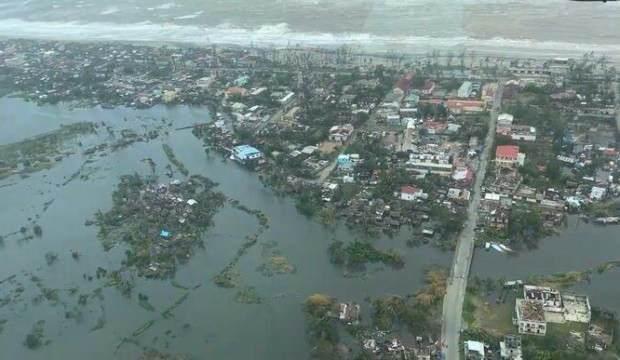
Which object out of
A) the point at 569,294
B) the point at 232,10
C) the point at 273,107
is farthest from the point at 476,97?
the point at 232,10

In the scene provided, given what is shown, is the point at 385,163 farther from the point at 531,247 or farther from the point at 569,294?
the point at 569,294

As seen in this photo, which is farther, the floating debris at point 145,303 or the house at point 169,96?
the house at point 169,96

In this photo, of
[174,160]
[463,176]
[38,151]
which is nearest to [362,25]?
[174,160]

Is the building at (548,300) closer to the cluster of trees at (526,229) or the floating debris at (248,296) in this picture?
the cluster of trees at (526,229)

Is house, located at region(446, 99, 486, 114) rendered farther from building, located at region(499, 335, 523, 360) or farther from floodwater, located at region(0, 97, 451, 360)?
building, located at region(499, 335, 523, 360)

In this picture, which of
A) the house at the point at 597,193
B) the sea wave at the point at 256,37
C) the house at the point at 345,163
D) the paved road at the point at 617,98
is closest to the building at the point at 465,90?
the sea wave at the point at 256,37

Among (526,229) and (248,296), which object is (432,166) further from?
(248,296)

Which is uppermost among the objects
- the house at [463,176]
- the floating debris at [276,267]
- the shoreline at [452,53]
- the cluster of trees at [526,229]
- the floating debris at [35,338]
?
the shoreline at [452,53]

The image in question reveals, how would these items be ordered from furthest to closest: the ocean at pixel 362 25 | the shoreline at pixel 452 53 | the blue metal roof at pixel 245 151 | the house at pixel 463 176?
the ocean at pixel 362 25 < the shoreline at pixel 452 53 < the blue metal roof at pixel 245 151 < the house at pixel 463 176
